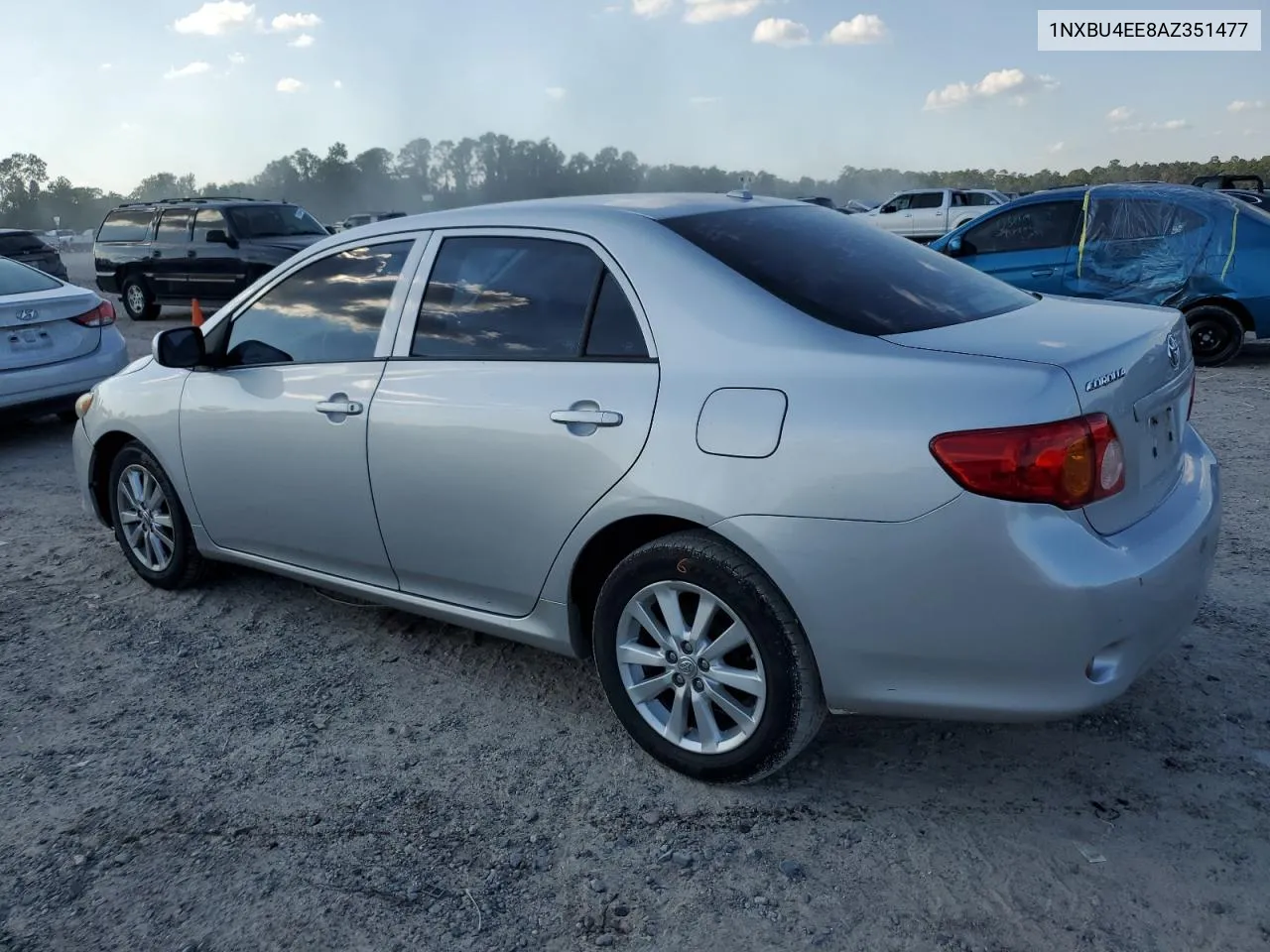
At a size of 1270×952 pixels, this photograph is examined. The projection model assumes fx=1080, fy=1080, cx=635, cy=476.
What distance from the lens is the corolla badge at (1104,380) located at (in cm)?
260

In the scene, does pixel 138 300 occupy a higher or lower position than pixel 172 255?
lower

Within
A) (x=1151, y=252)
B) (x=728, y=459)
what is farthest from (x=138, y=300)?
(x=728, y=459)

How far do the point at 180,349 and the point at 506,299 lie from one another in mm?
1522

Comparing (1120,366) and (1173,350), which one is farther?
(1173,350)

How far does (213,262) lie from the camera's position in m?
15.8

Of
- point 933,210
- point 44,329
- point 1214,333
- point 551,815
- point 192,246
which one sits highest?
point 192,246

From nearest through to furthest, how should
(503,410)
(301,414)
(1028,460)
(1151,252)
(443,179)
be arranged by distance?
(1028,460) → (503,410) → (301,414) → (1151,252) → (443,179)

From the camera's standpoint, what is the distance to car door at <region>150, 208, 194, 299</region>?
16.2 meters

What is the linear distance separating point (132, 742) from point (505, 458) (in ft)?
5.14

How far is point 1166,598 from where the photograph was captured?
2.73 metres

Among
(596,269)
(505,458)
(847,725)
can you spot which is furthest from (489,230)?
Result: (847,725)

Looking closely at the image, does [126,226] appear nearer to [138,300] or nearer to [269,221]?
[138,300]

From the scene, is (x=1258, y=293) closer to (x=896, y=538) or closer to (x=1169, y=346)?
(x=1169, y=346)

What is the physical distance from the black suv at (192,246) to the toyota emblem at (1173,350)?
1370cm
